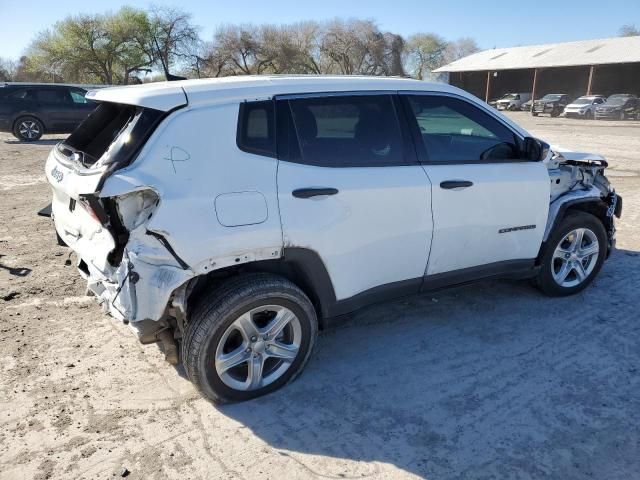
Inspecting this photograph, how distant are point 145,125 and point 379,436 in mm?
2153

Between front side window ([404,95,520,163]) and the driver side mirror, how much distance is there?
0.21 ft

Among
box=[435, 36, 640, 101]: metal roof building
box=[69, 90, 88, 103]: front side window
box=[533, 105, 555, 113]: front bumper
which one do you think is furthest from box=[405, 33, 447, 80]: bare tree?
box=[69, 90, 88, 103]: front side window

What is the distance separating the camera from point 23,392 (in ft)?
10.2

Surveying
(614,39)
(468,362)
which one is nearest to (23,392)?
(468,362)

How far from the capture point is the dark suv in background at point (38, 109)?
49.9 feet

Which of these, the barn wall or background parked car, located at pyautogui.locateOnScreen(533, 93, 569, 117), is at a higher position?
the barn wall

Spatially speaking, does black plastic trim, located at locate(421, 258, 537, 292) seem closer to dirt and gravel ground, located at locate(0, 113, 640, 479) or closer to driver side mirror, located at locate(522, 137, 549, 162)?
dirt and gravel ground, located at locate(0, 113, 640, 479)

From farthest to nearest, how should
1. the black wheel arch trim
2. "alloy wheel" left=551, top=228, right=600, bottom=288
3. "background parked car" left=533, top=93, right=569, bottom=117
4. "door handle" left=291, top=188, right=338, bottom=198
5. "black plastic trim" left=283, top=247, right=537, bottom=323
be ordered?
"background parked car" left=533, top=93, right=569, bottom=117 < "alloy wheel" left=551, top=228, right=600, bottom=288 < the black wheel arch trim < "black plastic trim" left=283, top=247, right=537, bottom=323 < "door handle" left=291, top=188, right=338, bottom=198

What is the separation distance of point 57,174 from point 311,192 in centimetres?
161

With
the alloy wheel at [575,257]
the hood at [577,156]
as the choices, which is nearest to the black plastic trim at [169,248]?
the alloy wheel at [575,257]

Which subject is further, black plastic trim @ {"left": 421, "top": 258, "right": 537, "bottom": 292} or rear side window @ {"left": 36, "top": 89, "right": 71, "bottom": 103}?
rear side window @ {"left": 36, "top": 89, "right": 71, "bottom": 103}

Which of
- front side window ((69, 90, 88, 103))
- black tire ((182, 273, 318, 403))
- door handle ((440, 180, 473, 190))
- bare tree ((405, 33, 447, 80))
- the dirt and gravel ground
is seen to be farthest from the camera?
bare tree ((405, 33, 447, 80))

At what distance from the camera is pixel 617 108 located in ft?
109

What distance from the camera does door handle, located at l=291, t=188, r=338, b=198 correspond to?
2.92m
